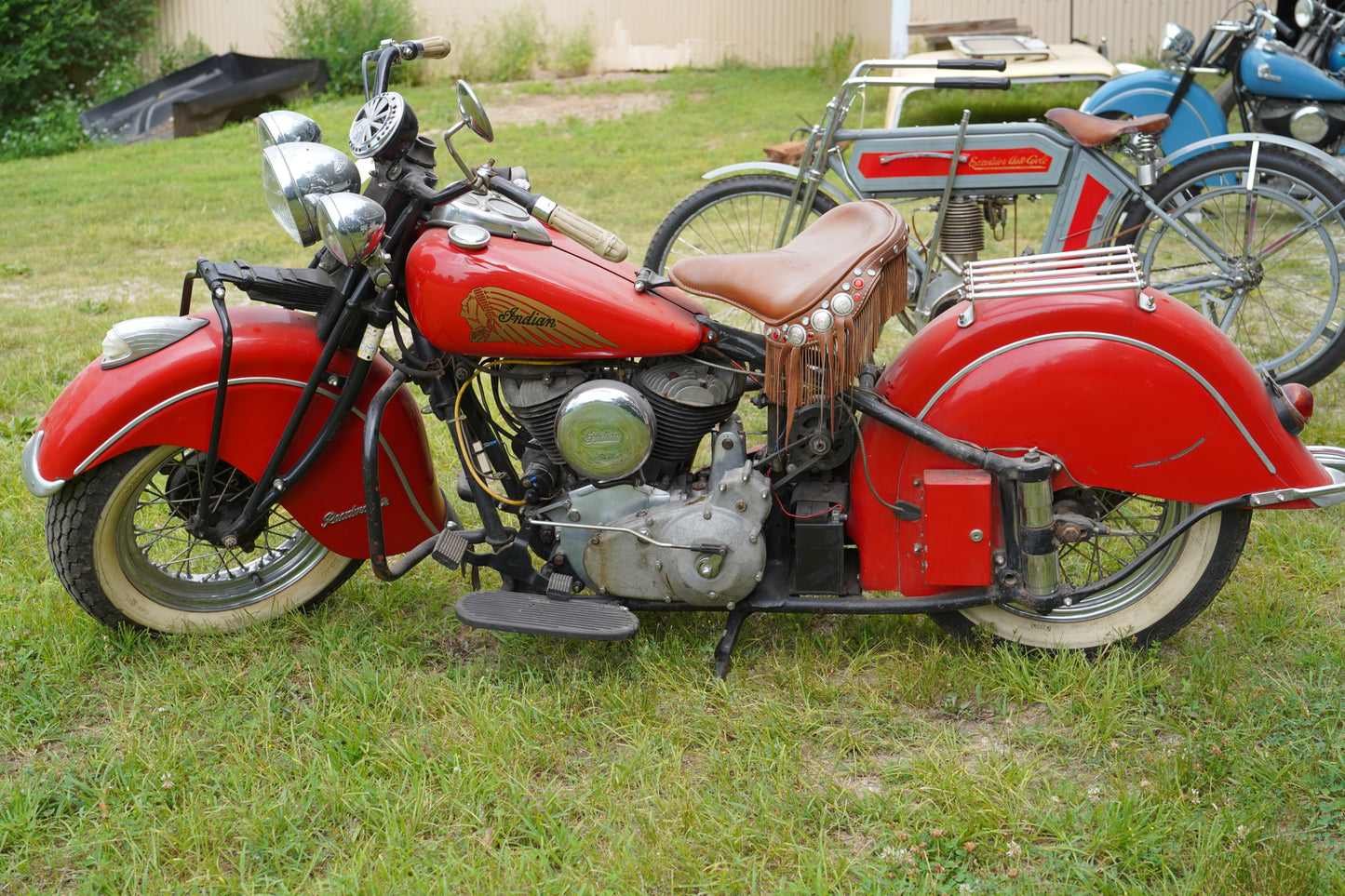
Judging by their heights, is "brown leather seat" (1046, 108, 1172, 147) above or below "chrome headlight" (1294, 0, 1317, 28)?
below

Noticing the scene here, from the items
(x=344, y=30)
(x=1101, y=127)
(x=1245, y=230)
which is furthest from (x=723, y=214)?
(x=344, y=30)

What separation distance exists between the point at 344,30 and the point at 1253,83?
1182cm

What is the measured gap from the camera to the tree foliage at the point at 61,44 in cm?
1404

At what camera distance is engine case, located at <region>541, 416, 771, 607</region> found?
286cm

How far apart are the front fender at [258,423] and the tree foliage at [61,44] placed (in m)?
13.4

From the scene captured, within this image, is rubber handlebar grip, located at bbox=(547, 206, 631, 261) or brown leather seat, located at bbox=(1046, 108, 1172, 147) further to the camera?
brown leather seat, located at bbox=(1046, 108, 1172, 147)

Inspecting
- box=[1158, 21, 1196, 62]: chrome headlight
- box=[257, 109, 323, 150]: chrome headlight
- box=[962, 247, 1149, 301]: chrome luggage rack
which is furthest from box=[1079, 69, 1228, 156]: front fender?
box=[257, 109, 323, 150]: chrome headlight

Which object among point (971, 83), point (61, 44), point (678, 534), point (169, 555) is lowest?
point (169, 555)

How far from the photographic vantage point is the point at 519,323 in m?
2.72

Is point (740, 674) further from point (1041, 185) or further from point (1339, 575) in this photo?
point (1041, 185)

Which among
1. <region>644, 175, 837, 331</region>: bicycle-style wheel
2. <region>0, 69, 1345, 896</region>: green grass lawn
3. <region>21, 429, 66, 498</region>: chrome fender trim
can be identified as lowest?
<region>0, 69, 1345, 896</region>: green grass lawn

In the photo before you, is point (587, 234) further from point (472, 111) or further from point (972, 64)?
point (972, 64)

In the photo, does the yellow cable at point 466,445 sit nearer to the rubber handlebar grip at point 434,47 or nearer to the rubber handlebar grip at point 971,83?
the rubber handlebar grip at point 434,47

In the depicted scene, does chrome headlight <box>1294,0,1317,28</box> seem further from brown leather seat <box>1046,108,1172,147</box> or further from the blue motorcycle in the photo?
brown leather seat <box>1046,108,1172,147</box>
